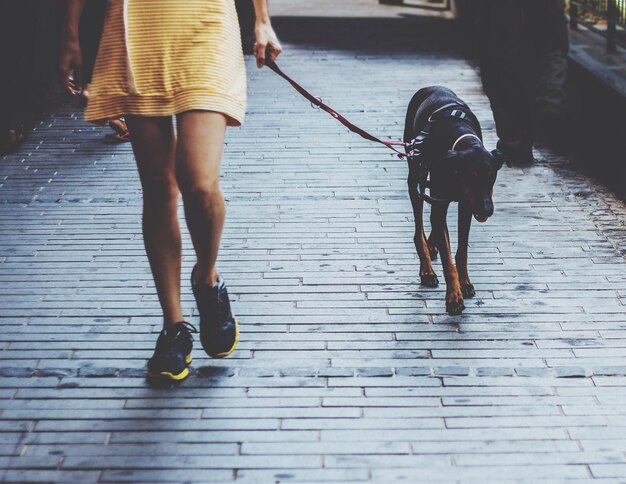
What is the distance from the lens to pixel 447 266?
436 centimetres

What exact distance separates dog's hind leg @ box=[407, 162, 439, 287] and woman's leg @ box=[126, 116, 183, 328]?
156cm

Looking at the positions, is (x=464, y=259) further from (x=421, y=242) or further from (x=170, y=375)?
(x=170, y=375)

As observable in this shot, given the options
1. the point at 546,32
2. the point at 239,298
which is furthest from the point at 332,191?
the point at 546,32

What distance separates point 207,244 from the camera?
137 inches

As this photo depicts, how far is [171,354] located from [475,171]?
1.69 m

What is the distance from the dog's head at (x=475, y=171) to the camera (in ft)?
13.6

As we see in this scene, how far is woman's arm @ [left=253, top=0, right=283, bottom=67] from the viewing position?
341cm

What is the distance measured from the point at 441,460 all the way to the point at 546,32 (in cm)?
474


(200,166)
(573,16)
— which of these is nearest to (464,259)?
(200,166)

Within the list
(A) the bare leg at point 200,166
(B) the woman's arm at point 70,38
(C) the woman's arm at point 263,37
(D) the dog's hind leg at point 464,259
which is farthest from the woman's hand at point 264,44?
(D) the dog's hind leg at point 464,259

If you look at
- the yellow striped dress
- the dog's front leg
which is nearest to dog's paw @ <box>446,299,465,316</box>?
the dog's front leg

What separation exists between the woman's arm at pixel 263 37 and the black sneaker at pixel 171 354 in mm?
1172

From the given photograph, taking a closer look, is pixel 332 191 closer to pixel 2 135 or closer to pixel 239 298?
pixel 239 298

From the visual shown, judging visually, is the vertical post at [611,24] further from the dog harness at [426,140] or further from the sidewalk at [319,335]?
the dog harness at [426,140]
